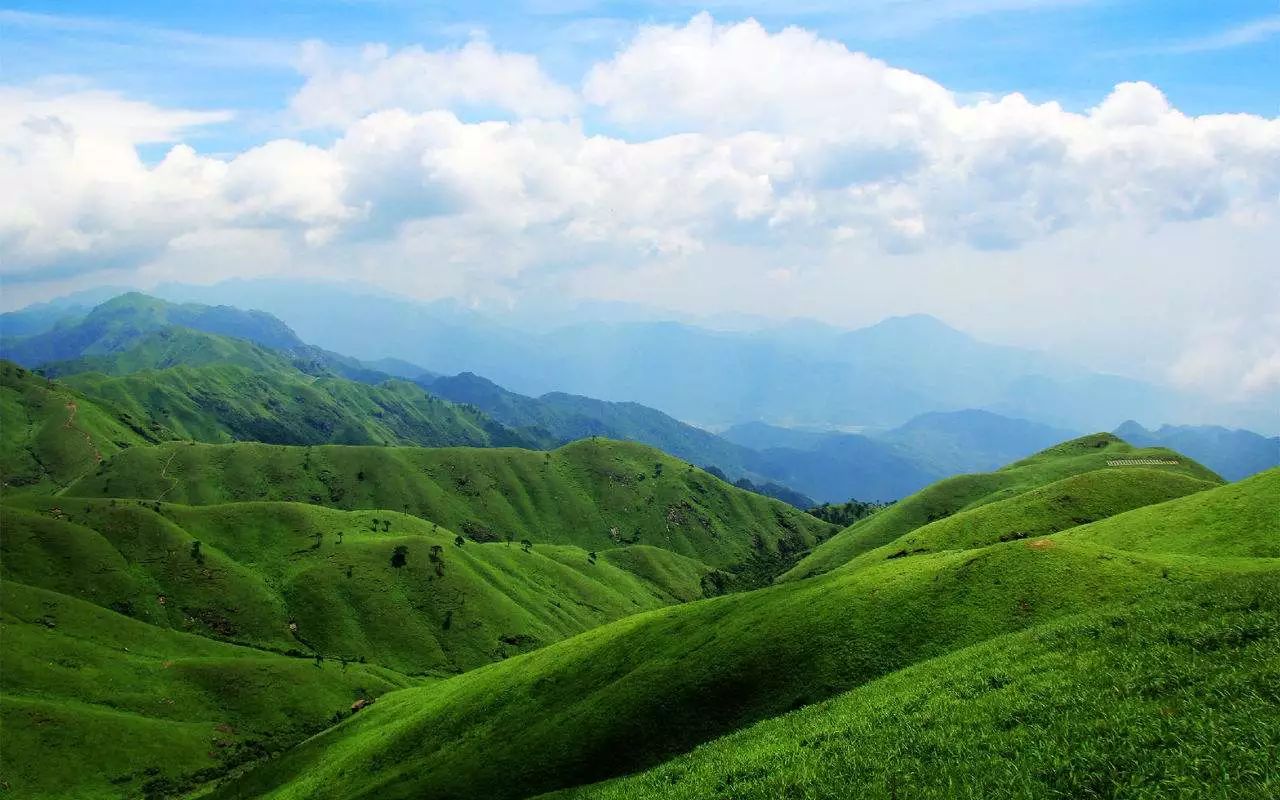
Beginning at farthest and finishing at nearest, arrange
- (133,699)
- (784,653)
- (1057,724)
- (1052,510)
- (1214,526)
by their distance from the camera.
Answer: (1052,510) → (133,699) → (1214,526) → (784,653) → (1057,724)

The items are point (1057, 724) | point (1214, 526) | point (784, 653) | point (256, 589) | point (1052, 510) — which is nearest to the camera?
point (1057, 724)

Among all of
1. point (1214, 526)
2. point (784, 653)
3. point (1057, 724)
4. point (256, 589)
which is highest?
point (1057, 724)

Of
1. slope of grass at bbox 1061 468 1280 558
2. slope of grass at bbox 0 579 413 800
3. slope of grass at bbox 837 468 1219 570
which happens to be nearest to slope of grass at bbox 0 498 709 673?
slope of grass at bbox 0 579 413 800

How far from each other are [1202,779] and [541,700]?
5423 cm

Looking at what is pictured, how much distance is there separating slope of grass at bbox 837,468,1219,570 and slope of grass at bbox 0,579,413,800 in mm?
102507

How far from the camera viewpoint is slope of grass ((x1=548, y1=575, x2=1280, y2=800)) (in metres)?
27.4

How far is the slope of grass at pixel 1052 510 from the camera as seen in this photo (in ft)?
395

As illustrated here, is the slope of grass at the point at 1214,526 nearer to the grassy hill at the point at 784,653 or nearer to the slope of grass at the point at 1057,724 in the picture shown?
the grassy hill at the point at 784,653

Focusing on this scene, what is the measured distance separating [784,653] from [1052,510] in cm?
9151

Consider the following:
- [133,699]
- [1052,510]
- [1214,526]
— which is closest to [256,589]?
[133,699]

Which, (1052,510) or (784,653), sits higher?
(784,653)

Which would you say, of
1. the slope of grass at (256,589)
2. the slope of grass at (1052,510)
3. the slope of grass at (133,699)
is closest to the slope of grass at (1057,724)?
the slope of grass at (1052,510)

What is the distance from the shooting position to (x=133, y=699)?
11931cm

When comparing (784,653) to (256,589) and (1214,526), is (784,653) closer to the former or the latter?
(1214,526)
